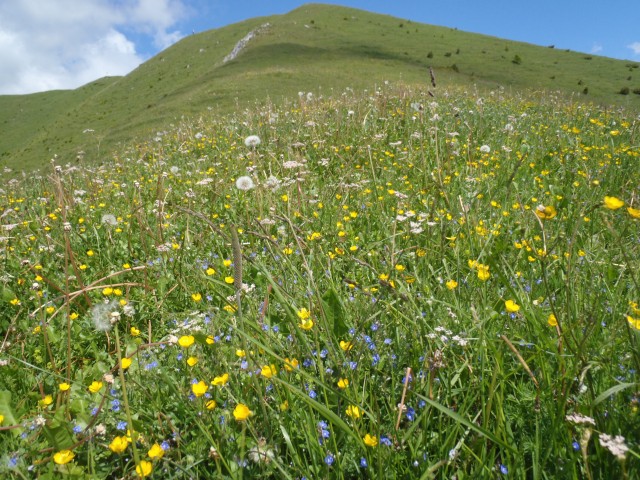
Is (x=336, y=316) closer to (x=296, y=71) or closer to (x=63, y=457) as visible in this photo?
(x=63, y=457)

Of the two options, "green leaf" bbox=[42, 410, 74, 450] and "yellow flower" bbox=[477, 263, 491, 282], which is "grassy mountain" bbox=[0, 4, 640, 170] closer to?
"green leaf" bbox=[42, 410, 74, 450]

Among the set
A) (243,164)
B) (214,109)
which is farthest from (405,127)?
(214,109)

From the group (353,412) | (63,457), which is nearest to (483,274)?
(353,412)

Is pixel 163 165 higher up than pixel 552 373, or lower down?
higher up

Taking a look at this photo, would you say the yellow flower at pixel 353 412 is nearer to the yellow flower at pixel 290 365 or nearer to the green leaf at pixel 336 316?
the yellow flower at pixel 290 365

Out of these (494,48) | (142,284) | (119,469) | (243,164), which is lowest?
(119,469)

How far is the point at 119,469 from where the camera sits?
1.55m

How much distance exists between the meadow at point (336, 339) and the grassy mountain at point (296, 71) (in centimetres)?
1562

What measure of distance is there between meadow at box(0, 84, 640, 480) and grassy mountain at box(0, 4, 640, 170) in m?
15.6

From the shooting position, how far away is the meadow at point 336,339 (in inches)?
49.8

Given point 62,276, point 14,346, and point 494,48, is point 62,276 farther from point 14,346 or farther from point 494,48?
point 494,48

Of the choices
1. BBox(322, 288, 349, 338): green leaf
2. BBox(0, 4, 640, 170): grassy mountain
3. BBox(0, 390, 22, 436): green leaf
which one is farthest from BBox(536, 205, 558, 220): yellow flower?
BBox(0, 4, 640, 170): grassy mountain

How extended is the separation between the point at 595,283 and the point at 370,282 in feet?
3.94

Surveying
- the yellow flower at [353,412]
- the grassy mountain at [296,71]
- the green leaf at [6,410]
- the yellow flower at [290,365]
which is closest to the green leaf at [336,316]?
the yellow flower at [290,365]
